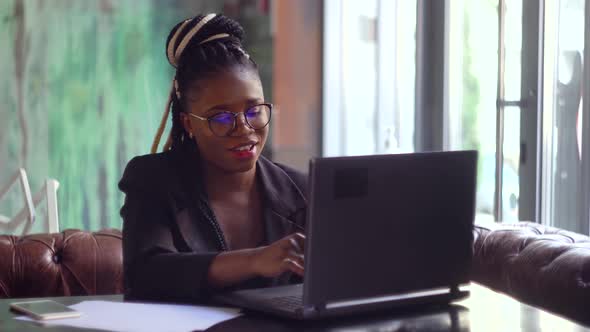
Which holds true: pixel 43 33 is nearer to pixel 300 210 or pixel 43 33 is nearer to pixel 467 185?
pixel 300 210

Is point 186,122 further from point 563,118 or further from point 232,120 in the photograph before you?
point 563,118

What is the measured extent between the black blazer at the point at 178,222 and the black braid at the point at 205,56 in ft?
0.46

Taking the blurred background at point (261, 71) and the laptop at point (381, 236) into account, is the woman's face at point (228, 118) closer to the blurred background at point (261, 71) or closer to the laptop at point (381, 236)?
the laptop at point (381, 236)

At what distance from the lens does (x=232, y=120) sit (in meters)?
1.74

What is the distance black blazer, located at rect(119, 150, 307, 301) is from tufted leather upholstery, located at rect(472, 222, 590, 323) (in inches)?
17.7

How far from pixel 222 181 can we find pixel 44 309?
54cm

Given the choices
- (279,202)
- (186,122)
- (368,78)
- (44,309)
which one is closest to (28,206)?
(368,78)

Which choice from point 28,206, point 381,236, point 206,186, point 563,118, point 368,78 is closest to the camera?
point 381,236

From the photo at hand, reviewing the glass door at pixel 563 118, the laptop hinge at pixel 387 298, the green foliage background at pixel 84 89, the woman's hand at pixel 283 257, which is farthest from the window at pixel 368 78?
the woman's hand at pixel 283 257

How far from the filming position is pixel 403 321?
4.61 feet

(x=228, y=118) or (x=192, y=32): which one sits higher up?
(x=192, y=32)

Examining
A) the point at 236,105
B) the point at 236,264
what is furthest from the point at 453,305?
the point at 236,105

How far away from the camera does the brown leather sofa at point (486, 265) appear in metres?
1.69

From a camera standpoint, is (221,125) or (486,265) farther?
(486,265)
